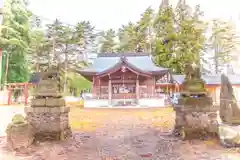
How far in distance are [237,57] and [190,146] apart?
956mm

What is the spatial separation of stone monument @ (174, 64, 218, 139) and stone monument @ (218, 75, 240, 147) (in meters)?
0.11

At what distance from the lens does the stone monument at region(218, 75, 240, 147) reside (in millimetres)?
1916

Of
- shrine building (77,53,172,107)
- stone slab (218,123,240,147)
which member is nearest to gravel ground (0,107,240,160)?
stone slab (218,123,240,147)

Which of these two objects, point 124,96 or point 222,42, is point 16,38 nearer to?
point 222,42

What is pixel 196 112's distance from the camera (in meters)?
2.25

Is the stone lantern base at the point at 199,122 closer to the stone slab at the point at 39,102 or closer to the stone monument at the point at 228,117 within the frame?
the stone monument at the point at 228,117

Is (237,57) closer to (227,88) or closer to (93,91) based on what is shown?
(227,88)

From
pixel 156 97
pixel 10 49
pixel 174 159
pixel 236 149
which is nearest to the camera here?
pixel 174 159

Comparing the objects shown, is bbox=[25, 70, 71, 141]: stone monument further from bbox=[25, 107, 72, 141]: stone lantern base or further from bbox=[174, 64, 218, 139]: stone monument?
bbox=[174, 64, 218, 139]: stone monument

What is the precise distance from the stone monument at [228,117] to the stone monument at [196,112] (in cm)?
11

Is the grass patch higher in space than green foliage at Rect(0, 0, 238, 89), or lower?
lower

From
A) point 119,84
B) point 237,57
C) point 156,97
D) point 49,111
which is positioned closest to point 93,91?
point 119,84

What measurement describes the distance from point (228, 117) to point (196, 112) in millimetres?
307

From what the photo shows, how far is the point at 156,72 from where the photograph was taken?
8.41m
